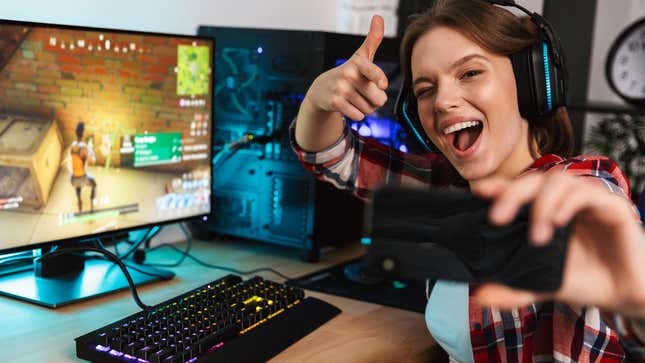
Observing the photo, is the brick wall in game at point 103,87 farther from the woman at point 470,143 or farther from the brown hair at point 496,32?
the brown hair at point 496,32

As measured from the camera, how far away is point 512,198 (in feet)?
1.62

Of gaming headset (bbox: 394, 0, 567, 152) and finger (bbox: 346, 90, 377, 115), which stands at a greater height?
gaming headset (bbox: 394, 0, 567, 152)

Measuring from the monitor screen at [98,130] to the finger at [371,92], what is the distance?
1.47 feet

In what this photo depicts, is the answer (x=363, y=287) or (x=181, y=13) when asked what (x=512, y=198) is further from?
(x=181, y=13)

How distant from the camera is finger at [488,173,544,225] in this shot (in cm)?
49

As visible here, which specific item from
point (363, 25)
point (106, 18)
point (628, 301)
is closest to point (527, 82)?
point (628, 301)

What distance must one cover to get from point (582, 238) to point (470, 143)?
0.54 m

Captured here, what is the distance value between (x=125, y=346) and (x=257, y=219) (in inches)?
26.4

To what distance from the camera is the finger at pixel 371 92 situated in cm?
92

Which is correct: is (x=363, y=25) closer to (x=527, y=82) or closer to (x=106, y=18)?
(x=106, y=18)

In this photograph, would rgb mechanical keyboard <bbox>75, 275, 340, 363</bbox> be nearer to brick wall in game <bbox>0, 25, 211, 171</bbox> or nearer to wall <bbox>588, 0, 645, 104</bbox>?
brick wall in game <bbox>0, 25, 211, 171</bbox>

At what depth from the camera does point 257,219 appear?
149 cm

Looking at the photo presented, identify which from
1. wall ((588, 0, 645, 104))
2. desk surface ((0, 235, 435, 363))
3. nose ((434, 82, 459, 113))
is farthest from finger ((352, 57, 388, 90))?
wall ((588, 0, 645, 104))

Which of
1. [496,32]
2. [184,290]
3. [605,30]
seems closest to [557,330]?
[496,32]
